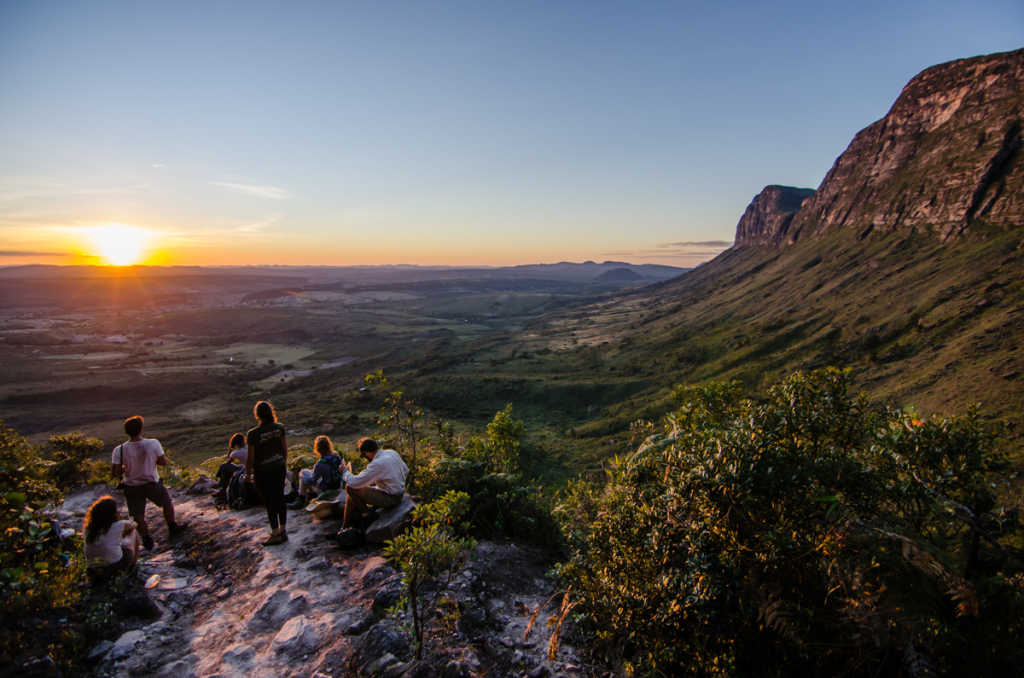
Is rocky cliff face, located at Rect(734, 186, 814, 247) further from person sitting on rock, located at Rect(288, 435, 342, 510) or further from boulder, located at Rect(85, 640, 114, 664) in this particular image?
boulder, located at Rect(85, 640, 114, 664)

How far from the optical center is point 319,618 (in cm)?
532

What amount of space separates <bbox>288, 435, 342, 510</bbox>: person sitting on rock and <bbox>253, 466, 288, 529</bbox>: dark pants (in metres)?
1.56

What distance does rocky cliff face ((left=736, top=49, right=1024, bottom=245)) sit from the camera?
139 ft

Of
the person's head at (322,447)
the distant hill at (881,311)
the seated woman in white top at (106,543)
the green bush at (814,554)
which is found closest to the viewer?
the green bush at (814,554)

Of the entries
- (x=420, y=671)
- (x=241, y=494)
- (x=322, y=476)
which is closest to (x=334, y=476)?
(x=322, y=476)

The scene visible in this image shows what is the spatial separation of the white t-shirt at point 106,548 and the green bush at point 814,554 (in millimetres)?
6418

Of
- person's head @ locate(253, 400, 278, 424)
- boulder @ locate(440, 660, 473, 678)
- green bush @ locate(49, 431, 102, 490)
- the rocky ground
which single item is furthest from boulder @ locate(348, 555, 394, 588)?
green bush @ locate(49, 431, 102, 490)

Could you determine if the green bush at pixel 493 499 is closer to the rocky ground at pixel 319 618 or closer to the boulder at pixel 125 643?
the rocky ground at pixel 319 618

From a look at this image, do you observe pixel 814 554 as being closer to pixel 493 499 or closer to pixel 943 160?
pixel 493 499

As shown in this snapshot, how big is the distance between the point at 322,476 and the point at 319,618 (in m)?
4.05

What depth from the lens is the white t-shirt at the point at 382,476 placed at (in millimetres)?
6977

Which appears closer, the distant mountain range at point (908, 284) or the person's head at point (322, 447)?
the person's head at point (322, 447)

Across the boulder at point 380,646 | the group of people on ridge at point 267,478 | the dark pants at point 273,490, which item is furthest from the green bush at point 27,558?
the boulder at point 380,646

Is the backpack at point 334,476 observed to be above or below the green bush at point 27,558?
below
